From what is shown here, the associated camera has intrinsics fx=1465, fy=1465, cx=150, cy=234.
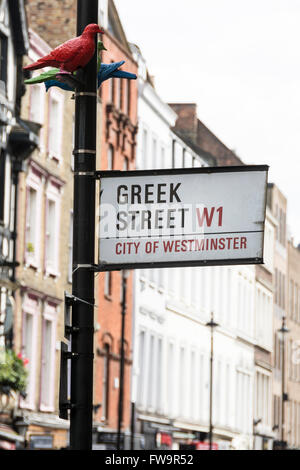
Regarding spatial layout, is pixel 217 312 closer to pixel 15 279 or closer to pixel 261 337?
pixel 261 337

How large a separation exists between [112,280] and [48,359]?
27.6 ft

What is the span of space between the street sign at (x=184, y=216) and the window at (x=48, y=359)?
30.6m

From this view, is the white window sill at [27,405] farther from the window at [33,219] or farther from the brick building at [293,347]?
the brick building at [293,347]

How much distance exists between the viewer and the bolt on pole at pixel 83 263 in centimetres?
854

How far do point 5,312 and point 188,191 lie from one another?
26.9 meters

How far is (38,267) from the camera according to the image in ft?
129

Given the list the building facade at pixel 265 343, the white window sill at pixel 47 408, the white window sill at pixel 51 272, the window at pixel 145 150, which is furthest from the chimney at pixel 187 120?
the white window sill at pixel 47 408

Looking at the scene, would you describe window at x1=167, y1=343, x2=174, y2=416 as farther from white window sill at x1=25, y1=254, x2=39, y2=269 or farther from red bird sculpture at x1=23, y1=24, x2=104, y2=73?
red bird sculpture at x1=23, y1=24, x2=104, y2=73

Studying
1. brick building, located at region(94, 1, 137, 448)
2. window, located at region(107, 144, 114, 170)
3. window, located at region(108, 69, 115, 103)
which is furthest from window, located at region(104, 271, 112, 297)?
window, located at region(108, 69, 115, 103)

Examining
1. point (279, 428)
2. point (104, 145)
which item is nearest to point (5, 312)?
point (104, 145)

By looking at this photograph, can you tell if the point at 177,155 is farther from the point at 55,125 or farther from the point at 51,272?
the point at 51,272

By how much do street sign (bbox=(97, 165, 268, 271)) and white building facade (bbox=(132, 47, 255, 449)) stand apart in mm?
42426

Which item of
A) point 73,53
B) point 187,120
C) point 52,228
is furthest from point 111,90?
point 73,53
